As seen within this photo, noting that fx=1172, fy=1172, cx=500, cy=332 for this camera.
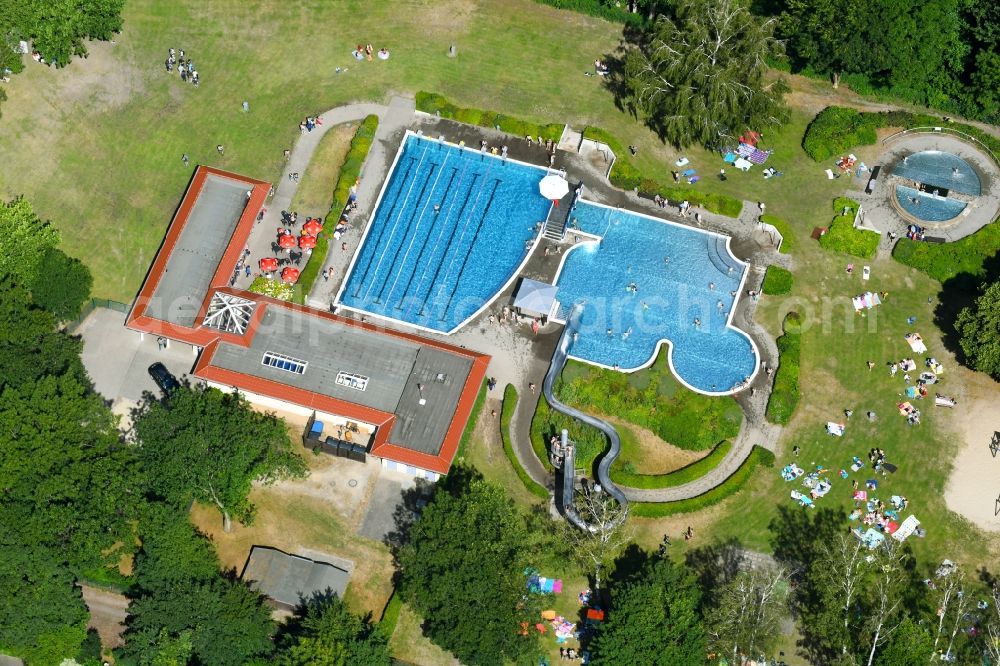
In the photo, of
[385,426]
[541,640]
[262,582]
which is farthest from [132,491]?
[541,640]

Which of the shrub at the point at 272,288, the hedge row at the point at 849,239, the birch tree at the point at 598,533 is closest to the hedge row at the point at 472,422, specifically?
the birch tree at the point at 598,533

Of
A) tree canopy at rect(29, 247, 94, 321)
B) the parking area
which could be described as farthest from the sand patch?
tree canopy at rect(29, 247, 94, 321)

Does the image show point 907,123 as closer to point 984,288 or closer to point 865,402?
point 984,288

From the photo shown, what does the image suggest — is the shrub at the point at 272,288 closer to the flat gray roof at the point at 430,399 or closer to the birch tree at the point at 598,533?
the flat gray roof at the point at 430,399

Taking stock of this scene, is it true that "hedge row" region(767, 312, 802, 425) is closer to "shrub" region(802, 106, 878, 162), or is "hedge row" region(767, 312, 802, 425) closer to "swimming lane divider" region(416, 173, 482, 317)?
"shrub" region(802, 106, 878, 162)

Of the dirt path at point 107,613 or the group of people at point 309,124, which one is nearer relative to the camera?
the dirt path at point 107,613

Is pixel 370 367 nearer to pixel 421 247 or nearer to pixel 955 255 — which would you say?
pixel 421 247
